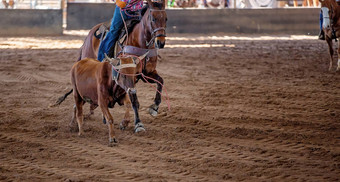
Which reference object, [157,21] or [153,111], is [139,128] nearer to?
[153,111]

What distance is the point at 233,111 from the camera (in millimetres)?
9969

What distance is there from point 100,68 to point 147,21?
1.41 m

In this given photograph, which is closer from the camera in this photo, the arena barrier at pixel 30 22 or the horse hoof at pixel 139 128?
the horse hoof at pixel 139 128

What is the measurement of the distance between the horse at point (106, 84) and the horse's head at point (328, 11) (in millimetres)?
8130

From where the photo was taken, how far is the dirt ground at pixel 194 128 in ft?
21.1

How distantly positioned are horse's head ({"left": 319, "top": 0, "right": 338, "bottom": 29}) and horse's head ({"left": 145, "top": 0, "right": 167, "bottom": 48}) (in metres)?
7.39

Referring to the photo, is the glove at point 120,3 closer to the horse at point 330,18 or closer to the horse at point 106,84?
the horse at point 106,84

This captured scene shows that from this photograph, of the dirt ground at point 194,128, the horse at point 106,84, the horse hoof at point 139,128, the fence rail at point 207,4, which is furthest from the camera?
the fence rail at point 207,4

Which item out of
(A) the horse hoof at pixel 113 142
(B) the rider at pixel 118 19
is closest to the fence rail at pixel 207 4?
(B) the rider at pixel 118 19

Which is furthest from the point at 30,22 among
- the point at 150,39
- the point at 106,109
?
the point at 106,109

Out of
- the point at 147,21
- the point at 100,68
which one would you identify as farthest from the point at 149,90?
the point at 100,68

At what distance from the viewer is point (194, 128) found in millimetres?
8648

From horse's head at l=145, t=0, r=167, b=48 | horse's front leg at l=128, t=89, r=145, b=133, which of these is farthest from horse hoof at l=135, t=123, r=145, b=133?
horse's head at l=145, t=0, r=167, b=48

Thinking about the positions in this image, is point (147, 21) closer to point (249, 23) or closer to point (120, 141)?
point (120, 141)
